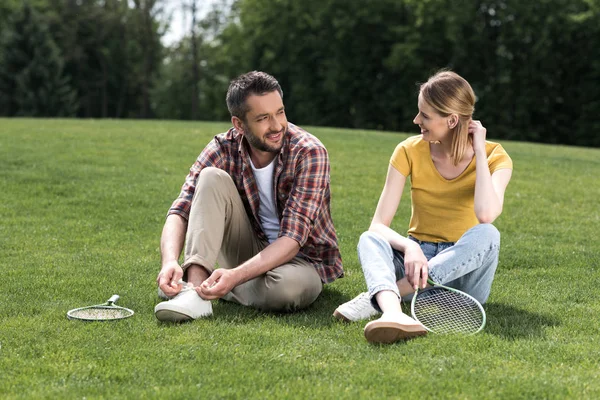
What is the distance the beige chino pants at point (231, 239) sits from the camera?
4.93 meters

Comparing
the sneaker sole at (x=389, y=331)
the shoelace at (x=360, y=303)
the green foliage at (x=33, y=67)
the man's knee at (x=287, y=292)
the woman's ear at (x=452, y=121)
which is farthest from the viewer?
the green foliage at (x=33, y=67)

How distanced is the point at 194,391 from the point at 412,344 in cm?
130

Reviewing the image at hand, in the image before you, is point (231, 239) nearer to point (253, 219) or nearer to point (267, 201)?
point (253, 219)

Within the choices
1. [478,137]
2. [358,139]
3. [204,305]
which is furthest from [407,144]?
[358,139]

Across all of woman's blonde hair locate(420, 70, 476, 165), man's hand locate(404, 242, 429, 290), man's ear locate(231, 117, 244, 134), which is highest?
woman's blonde hair locate(420, 70, 476, 165)

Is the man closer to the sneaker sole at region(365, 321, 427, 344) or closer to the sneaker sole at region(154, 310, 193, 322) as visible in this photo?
the sneaker sole at region(154, 310, 193, 322)

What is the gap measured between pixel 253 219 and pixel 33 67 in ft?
140

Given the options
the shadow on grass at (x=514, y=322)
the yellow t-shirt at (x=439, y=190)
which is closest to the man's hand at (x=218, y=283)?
the yellow t-shirt at (x=439, y=190)

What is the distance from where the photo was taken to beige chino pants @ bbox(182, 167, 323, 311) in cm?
493

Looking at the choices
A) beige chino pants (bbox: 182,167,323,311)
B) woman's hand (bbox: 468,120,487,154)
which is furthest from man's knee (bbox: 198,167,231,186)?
woman's hand (bbox: 468,120,487,154)

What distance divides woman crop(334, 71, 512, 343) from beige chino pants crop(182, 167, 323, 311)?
0.38m

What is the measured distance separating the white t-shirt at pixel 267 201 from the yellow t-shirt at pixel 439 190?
0.86 m

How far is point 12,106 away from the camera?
46.4m

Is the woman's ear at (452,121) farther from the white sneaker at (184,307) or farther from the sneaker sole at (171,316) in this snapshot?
the sneaker sole at (171,316)
